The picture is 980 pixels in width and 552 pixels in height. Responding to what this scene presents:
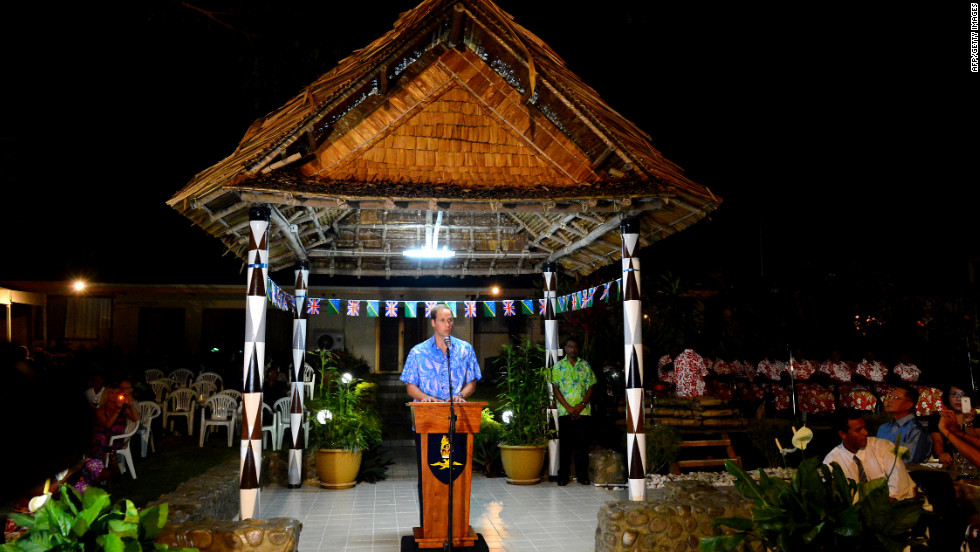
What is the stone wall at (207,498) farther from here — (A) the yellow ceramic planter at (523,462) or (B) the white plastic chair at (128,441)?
(A) the yellow ceramic planter at (523,462)

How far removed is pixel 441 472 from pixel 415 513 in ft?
7.05

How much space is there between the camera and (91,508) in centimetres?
358

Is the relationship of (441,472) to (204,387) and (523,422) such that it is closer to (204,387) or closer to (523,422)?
(523,422)

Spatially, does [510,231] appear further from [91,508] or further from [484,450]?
[91,508]

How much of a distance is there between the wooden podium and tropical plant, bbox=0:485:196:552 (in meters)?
2.50

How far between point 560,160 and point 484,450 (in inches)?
196

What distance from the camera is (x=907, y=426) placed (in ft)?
19.1

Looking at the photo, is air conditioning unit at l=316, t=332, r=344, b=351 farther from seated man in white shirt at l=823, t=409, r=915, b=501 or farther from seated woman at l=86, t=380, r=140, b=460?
seated man in white shirt at l=823, t=409, r=915, b=501

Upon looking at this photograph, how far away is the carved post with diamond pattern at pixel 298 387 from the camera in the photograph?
928 centimetres

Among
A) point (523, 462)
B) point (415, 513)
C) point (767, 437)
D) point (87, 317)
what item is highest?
point (87, 317)

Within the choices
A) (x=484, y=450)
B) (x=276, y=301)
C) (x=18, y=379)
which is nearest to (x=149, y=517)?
(x=18, y=379)

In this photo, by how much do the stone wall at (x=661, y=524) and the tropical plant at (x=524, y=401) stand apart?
12.5 feet

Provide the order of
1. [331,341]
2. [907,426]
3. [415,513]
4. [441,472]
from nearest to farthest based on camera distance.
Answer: [907,426] < [441,472] < [415,513] < [331,341]

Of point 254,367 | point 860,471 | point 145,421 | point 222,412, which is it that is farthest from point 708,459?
point 145,421
